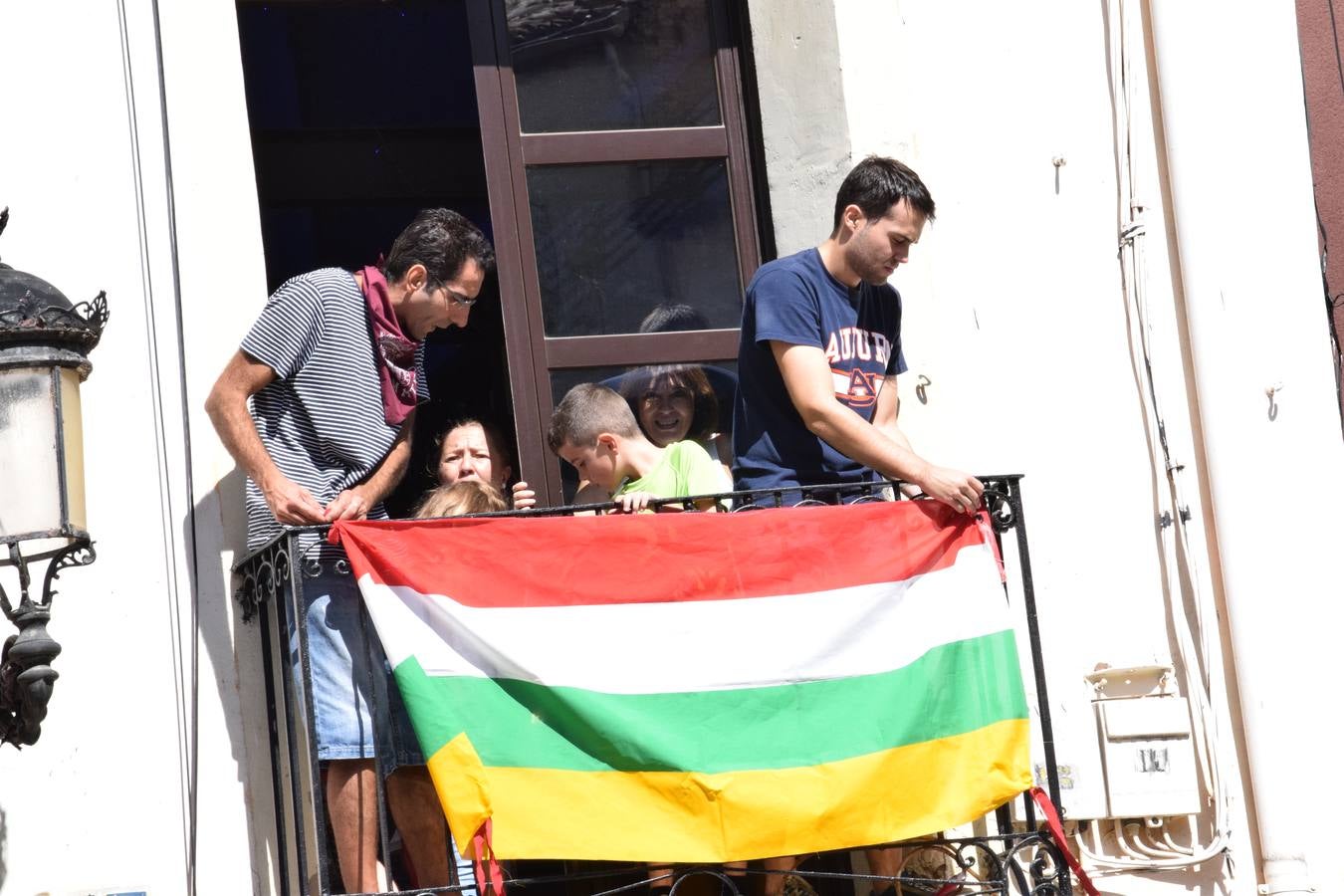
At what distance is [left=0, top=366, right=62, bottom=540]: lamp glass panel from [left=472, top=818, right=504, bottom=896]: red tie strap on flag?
1.33 m

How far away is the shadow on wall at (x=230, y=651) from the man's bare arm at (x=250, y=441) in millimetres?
450

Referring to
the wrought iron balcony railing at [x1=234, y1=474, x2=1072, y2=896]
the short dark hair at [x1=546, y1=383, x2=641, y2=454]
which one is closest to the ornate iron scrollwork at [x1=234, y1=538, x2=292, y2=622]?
the wrought iron balcony railing at [x1=234, y1=474, x2=1072, y2=896]

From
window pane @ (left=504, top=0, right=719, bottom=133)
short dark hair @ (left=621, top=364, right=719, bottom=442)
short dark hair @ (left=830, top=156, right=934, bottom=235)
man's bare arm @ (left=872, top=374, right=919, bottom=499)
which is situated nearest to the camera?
short dark hair @ (left=830, top=156, right=934, bottom=235)

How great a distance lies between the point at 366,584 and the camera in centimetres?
573

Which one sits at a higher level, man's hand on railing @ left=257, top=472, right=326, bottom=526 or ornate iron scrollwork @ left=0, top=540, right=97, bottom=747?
man's hand on railing @ left=257, top=472, right=326, bottom=526

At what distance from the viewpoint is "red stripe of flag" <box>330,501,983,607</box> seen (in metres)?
5.81

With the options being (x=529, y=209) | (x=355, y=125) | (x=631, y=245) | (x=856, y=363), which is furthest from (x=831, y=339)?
(x=355, y=125)

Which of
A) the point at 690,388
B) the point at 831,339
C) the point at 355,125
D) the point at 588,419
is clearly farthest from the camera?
the point at 355,125

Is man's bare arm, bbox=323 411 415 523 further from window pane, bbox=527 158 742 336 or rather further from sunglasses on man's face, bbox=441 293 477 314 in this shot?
window pane, bbox=527 158 742 336

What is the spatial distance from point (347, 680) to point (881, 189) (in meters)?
2.01

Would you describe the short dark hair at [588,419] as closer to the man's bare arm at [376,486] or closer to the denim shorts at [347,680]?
the man's bare arm at [376,486]

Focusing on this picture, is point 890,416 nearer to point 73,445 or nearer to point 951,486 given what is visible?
point 951,486

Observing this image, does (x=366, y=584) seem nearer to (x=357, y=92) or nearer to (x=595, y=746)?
(x=595, y=746)

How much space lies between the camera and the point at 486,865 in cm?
554
